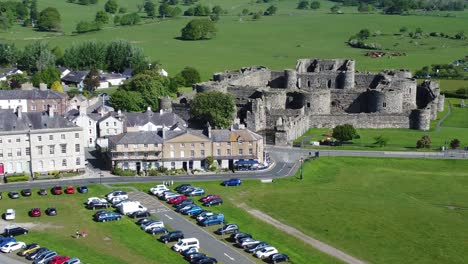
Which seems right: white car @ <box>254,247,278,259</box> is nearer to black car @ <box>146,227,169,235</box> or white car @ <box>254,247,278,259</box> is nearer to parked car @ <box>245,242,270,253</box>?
parked car @ <box>245,242,270,253</box>

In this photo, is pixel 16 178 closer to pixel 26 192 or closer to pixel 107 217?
pixel 26 192

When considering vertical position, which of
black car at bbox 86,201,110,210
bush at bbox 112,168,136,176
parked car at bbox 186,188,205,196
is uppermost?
bush at bbox 112,168,136,176

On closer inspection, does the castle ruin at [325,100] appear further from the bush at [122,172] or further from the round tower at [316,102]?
the bush at [122,172]

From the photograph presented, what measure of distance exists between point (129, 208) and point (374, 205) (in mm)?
29774

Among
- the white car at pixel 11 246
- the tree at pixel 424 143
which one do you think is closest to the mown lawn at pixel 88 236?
the white car at pixel 11 246

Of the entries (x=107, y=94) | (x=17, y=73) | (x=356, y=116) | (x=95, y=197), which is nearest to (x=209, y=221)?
(x=95, y=197)

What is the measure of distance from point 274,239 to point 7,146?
42357 mm

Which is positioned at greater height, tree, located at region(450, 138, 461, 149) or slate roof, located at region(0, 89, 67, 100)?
slate roof, located at region(0, 89, 67, 100)

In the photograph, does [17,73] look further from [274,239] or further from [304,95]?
[274,239]

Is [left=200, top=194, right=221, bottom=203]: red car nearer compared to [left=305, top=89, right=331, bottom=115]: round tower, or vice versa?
[left=200, top=194, right=221, bottom=203]: red car

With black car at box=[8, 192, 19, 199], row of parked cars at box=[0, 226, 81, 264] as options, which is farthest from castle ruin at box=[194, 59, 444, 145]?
row of parked cars at box=[0, 226, 81, 264]

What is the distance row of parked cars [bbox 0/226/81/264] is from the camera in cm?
7062

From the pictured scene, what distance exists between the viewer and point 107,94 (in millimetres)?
166250

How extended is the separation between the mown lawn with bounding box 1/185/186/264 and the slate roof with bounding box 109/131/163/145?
14864 millimetres
